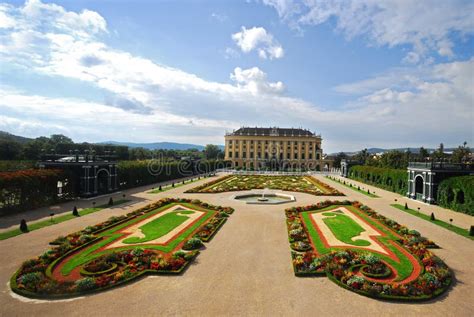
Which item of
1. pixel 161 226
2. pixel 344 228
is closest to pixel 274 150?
pixel 344 228

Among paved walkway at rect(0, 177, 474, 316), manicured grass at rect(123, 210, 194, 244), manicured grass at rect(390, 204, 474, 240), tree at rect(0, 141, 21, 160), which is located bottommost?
paved walkway at rect(0, 177, 474, 316)

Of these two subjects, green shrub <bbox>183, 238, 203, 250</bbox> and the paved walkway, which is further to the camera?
green shrub <bbox>183, 238, 203, 250</bbox>

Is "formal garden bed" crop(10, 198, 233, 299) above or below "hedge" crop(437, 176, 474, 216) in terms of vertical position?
below

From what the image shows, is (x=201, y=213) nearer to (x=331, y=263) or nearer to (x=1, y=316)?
(x=331, y=263)

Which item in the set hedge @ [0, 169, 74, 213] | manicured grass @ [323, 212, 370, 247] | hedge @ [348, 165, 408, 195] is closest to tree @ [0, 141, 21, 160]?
hedge @ [0, 169, 74, 213]

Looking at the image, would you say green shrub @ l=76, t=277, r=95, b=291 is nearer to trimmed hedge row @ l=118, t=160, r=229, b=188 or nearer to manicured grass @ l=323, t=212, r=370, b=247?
manicured grass @ l=323, t=212, r=370, b=247

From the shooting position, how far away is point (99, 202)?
32.9 m

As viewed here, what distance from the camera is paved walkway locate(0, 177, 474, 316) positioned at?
10641 millimetres

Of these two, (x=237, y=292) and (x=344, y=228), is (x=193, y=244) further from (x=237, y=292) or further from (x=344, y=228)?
(x=344, y=228)

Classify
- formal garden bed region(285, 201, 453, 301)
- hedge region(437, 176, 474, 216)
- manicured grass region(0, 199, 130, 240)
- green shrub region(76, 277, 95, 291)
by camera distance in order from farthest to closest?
hedge region(437, 176, 474, 216)
manicured grass region(0, 199, 130, 240)
formal garden bed region(285, 201, 453, 301)
green shrub region(76, 277, 95, 291)

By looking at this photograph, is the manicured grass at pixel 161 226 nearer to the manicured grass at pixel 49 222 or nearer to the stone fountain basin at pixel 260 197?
the manicured grass at pixel 49 222

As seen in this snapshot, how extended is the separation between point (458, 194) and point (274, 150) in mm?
87561

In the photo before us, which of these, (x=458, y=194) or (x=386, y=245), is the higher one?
(x=458, y=194)

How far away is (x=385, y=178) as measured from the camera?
50.7 meters
